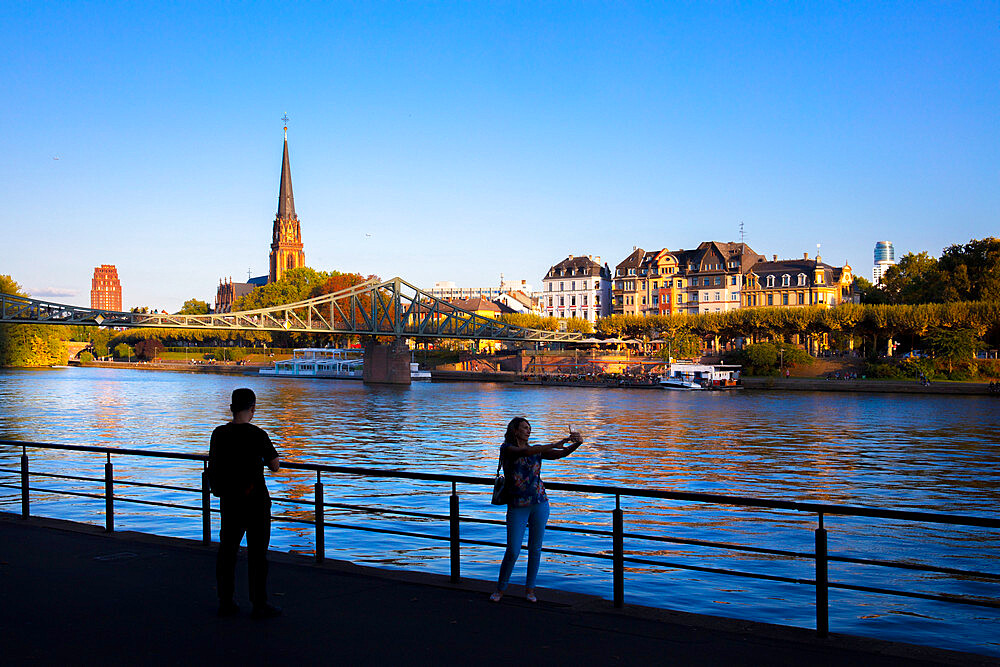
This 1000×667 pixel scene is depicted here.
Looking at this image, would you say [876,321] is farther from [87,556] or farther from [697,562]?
[87,556]

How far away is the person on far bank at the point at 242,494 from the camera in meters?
7.21

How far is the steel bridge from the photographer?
103 meters

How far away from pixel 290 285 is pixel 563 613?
149m

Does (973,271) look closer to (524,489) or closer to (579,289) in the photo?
(579,289)

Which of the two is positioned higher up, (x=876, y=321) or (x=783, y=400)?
(x=876, y=321)

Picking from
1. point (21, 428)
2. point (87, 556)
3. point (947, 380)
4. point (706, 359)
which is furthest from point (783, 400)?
point (87, 556)

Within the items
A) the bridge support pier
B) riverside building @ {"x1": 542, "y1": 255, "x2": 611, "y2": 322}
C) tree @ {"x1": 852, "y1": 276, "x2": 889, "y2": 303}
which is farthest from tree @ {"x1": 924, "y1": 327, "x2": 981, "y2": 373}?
riverside building @ {"x1": 542, "y1": 255, "x2": 611, "y2": 322}

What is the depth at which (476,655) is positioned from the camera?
247 inches

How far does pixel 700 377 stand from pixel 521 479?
86.2 meters

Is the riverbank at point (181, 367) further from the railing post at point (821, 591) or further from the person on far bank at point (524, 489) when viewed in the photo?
the railing post at point (821, 591)

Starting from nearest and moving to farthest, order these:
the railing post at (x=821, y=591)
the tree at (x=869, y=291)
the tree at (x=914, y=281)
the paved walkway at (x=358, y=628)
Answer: the paved walkway at (x=358, y=628) < the railing post at (x=821, y=591) < the tree at (x=914, y=281) < the tree at (x=869, y=291)

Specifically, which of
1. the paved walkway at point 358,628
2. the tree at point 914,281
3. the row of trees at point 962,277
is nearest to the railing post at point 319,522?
the paved walkway at point 358,628

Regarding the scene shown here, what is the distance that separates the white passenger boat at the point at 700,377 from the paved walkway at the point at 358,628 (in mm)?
81910

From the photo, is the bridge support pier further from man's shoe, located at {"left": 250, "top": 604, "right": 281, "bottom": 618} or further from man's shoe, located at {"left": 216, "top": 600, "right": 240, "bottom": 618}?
man's shoe, located at {"left": 250, "top": 604, "right": 281, "bottom": 618}
